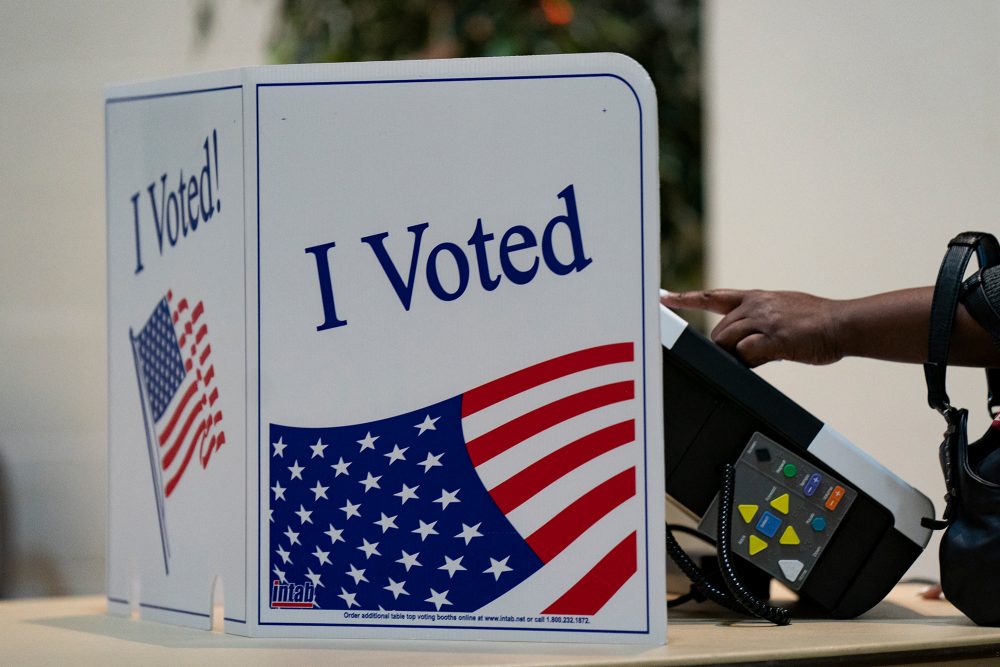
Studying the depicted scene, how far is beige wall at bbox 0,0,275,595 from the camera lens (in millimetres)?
1763

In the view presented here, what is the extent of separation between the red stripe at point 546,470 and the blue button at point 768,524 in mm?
204

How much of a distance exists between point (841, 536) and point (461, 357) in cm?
39

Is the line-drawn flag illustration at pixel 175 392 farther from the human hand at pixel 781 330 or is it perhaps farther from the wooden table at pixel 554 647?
the human hand at pixel 781 330

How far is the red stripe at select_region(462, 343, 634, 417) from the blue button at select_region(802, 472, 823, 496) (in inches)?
9.0

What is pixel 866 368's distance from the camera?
1.82 m

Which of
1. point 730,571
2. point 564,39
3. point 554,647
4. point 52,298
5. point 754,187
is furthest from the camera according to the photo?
point 564,39

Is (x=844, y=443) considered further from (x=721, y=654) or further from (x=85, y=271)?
(x=85, y=271)

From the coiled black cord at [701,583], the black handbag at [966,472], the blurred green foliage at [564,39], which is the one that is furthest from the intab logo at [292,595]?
the blurred green foliage at [564,39]

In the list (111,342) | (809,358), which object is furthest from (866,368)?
(111,342)

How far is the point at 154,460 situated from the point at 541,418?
37 centimetres

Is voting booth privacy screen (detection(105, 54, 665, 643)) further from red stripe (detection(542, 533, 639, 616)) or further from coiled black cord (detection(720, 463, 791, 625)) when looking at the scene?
coiled black cord (detection(720, 463, 791, 625))

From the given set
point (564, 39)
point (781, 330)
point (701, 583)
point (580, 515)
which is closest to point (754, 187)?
point (564, 39)

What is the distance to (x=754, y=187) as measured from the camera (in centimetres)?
205

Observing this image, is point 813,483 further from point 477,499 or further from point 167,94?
point 167,94
